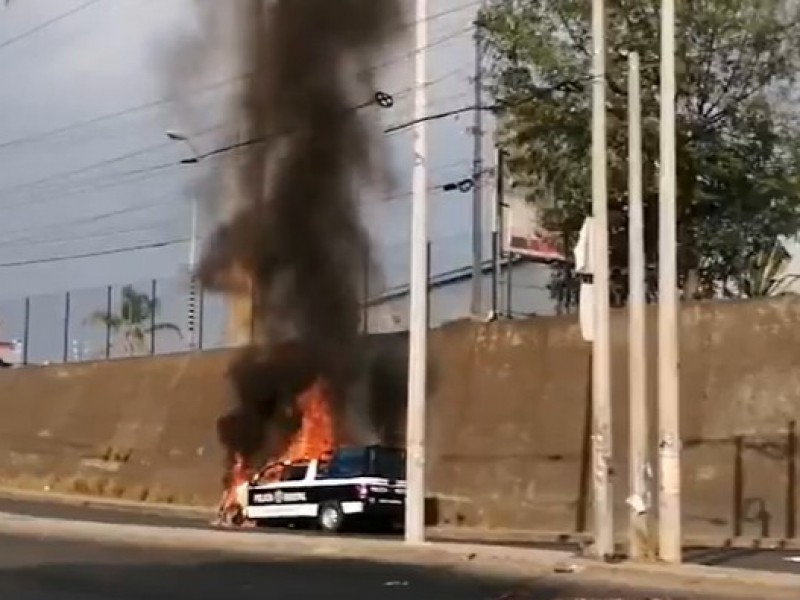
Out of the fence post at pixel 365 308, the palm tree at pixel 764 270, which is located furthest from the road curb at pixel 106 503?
the palm tree at pixel 764 270

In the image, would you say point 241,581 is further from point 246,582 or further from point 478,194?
point 478,194

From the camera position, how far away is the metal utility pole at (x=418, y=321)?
24172 mm

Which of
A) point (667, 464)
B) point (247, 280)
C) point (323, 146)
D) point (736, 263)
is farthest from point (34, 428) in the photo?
point (667, 464)

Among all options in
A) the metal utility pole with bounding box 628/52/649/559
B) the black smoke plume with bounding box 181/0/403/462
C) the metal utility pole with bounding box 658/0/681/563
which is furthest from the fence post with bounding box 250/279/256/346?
the metal utility pole with bounding box 658/0/681/563

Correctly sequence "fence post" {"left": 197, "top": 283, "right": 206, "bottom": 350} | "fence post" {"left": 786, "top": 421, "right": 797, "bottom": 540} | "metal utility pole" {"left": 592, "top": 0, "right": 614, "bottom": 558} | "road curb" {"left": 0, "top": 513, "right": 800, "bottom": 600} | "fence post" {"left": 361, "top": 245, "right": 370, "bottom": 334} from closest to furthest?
"road curb" {"left": 0, "top": 513, "right": 800, "bottom": 600}, "metal utility pole" {"left": 592, "top": 0, "right": 614, "bottom": 558}, "fence post" {"left": 786, "top": 421, "right": 797, "bottom": 540}, "fence post" {"left": 361, "top": 245, "right": 370, "bottom": 334}, "fence post" {"left": 197, "top": 283, "right": 206, "bottom": 350}

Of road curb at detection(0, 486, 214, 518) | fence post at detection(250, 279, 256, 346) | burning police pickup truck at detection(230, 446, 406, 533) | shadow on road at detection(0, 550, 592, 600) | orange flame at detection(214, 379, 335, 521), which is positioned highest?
fence post at detection(250, 279, 256, 346)

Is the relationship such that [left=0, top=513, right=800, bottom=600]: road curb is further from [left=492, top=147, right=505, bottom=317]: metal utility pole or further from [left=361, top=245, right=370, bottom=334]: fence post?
[left=492, top=147, right=505, bottom=317]: metal utility pole

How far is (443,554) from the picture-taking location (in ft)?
72.7

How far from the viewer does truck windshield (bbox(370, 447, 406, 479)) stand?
99.2 ft

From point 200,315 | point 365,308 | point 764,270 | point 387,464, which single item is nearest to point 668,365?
point 387,464

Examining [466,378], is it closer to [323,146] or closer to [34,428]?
[323,146]

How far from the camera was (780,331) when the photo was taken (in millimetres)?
28156

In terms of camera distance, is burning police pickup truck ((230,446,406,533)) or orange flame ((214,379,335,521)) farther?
orange flame ((214,379,335,521))

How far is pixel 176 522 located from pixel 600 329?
15335 millimetres
